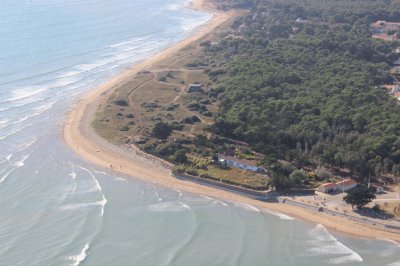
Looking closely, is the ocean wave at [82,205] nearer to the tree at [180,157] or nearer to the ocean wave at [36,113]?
the tree at [180,157]

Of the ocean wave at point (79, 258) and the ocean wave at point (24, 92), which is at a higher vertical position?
the ocean wave at point (24, 92)

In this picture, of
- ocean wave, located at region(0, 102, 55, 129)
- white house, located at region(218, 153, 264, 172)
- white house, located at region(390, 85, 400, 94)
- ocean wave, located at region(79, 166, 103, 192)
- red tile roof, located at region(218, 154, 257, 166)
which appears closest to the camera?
ocean wave, located at region(79, 166, 103, 192)

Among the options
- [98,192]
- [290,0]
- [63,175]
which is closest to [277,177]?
[98,192]

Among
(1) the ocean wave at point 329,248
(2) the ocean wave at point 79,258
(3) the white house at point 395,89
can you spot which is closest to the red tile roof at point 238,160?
(1) the ocean wave at point 329,248

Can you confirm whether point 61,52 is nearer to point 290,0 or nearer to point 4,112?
point 4,112

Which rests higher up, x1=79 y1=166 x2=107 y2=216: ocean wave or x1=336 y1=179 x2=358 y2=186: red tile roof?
x1=336 y1=179 x2=358 y2=186: red tile roof

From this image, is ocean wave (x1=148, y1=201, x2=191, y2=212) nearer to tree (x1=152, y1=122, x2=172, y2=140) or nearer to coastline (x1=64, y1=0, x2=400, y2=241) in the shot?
coastline (x1=64, y1=0, x2=400, y2=241)

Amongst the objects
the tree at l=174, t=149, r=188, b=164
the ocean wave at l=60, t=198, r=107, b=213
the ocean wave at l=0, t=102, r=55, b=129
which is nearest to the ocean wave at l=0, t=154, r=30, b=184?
the ocean wave at l=60, t=198, r=107, b=213
